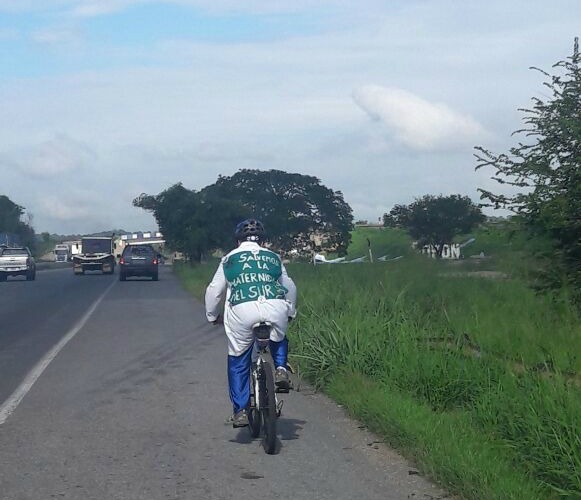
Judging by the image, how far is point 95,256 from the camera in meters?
59.4

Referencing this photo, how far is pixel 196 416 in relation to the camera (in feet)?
32.2

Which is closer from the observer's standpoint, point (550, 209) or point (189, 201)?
point (550, 209)

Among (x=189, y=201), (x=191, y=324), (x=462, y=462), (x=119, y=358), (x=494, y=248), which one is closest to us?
(x=462, y=462)

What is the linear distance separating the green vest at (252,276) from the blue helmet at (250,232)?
0.18 metres

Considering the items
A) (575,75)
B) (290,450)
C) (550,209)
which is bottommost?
(290,450)

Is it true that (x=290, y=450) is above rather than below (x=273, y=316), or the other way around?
below

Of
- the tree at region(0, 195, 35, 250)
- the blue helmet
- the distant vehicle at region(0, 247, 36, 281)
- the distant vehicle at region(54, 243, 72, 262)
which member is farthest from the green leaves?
the distant vehicle at region(54, 243, 72, 262)

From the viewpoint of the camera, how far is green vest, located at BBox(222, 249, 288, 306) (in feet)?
26.7

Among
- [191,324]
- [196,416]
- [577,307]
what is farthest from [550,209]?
[191,324]

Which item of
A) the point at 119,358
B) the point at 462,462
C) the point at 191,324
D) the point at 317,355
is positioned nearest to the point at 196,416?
the point at 317,355

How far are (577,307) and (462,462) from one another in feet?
21.0

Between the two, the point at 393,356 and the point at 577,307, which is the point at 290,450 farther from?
the point at 577,307

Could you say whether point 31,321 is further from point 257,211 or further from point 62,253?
point 62,253

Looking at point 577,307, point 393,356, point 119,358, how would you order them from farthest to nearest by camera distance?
point 119,358 → point 577,307 → point 393,356
